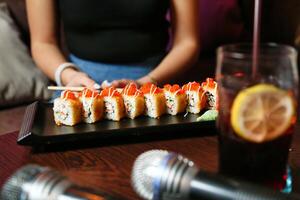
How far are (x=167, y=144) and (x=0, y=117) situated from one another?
0.97 m

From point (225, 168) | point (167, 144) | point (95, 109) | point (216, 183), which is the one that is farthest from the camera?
point (95, 109)

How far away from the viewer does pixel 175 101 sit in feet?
3.26

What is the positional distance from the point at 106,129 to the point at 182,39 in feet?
2.59

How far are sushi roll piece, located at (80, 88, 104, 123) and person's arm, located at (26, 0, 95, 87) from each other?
0.56 m

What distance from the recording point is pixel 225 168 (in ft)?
2.02

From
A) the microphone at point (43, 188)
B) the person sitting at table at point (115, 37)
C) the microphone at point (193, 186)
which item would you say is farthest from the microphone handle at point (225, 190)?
the person sitting at table at point (115, 37)

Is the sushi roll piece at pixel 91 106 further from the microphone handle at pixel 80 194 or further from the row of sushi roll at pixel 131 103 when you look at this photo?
the microphone handle at pixel 80 194

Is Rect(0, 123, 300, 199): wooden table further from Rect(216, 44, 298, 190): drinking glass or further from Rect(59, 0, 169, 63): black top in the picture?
Rect(59, 0, 169, 63): black top

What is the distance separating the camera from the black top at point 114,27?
4.98ft

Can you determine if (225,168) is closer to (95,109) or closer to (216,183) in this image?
(216,183)

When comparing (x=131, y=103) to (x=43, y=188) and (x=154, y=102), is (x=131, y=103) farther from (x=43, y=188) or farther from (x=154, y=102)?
(x=43, y=188)

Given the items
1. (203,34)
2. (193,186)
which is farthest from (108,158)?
(203,34)

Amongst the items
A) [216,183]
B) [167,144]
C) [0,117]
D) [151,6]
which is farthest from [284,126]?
[0,117]

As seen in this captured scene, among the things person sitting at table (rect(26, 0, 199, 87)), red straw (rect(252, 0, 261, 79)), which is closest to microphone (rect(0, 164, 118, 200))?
red straw (rect(252, 0, 261, 79))
